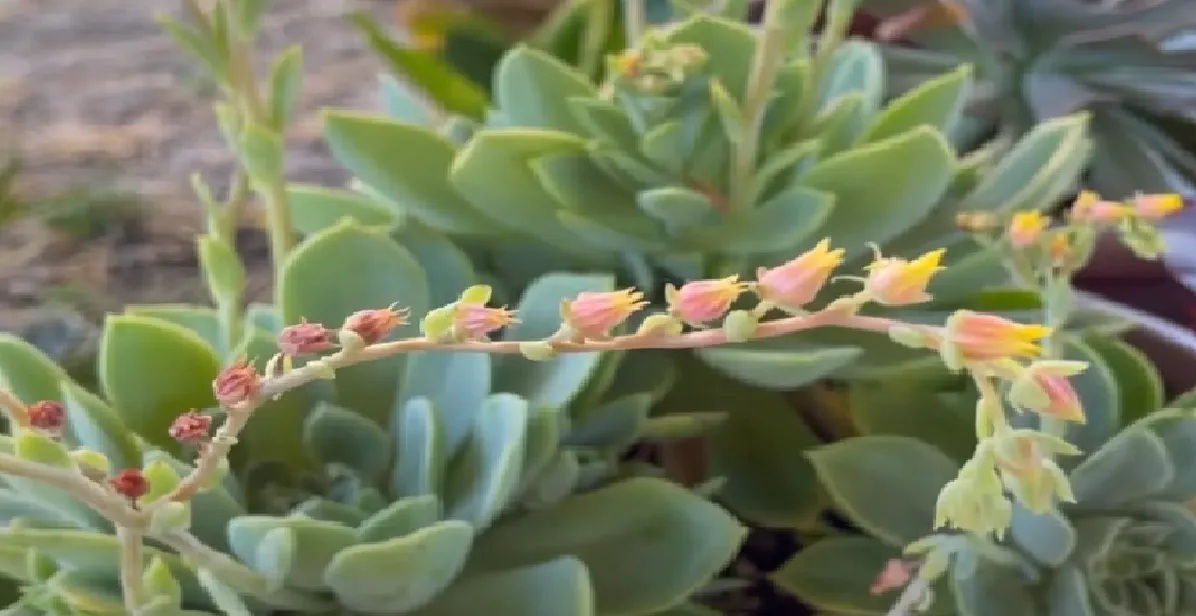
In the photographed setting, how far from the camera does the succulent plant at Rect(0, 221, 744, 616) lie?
1.10 feet

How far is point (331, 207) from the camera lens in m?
0.49

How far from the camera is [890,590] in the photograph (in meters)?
0.42

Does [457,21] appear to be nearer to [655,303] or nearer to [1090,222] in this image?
[655,303]

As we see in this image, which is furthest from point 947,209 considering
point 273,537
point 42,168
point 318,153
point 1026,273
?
point 42,168

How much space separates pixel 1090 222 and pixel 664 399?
0.62ft

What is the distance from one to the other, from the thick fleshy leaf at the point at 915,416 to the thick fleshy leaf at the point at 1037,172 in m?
0.09

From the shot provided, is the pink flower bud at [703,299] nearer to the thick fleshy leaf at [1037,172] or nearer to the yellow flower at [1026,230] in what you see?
the yellow flower at [1026,230]

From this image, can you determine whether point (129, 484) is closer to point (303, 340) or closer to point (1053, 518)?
point (303, 340)

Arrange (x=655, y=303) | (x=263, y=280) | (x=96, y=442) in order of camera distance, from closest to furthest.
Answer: (x=96, y=442) < (x=655, y=303) < (x=263, y=280)

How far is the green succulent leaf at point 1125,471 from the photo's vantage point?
0.37 metres

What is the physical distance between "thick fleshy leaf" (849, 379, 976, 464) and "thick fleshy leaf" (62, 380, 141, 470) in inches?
11.2

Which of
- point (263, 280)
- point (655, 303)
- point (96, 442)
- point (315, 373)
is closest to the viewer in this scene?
point (315, 373)

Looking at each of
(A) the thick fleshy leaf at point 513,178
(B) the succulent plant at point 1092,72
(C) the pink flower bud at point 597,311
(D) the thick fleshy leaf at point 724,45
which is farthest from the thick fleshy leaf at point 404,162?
(B) the succulent plant at point 1092,72

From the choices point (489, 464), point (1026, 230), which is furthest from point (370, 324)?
point (1026, 230)
